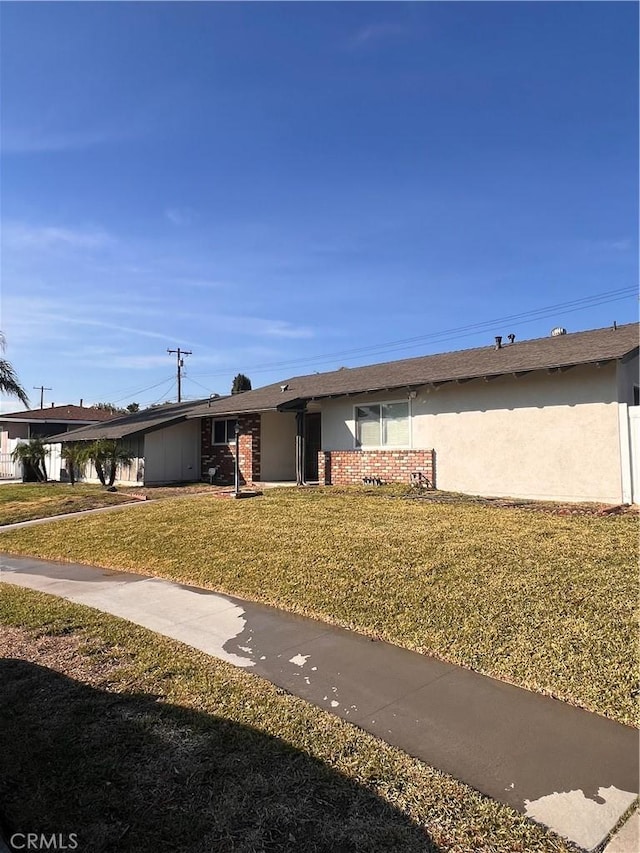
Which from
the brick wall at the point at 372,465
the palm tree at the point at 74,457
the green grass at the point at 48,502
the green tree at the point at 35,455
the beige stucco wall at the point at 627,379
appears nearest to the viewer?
the beige stucco wall at the point at 627,379

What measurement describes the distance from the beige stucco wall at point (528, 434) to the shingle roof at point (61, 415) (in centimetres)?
2888

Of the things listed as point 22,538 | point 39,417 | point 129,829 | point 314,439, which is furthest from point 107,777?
point 39,417

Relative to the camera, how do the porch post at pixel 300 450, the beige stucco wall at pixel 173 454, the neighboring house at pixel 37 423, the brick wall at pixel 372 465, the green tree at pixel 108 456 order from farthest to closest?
the neighboring house at pixel 37 423, the beige stucco wall at pixel 173 454, the green tree at pixel 108 456, the porch post at pixel 300 450, the brick wall at pixel 372 465

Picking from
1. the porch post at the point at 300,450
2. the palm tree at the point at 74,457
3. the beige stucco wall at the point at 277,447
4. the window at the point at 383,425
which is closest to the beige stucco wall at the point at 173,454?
the palm tree at the point at 74,457

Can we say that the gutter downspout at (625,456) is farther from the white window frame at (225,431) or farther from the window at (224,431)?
the window at (224,431)

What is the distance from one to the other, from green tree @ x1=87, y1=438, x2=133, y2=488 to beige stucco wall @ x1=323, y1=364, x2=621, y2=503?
11.3m

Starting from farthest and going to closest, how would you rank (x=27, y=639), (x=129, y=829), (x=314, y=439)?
1. (x=314, y=439)
2. (x=27, y=639)
3. (x=129, y=829)

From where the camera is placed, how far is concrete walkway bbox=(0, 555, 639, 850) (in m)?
2.79

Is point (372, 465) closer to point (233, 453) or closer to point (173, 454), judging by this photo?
point (233, 453)

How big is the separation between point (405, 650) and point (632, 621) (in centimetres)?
198

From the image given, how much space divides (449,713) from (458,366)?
1176 cm

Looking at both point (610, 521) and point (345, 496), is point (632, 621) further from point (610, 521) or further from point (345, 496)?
point (345, 496)

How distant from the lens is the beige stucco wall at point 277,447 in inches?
749

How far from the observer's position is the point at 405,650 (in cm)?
471
